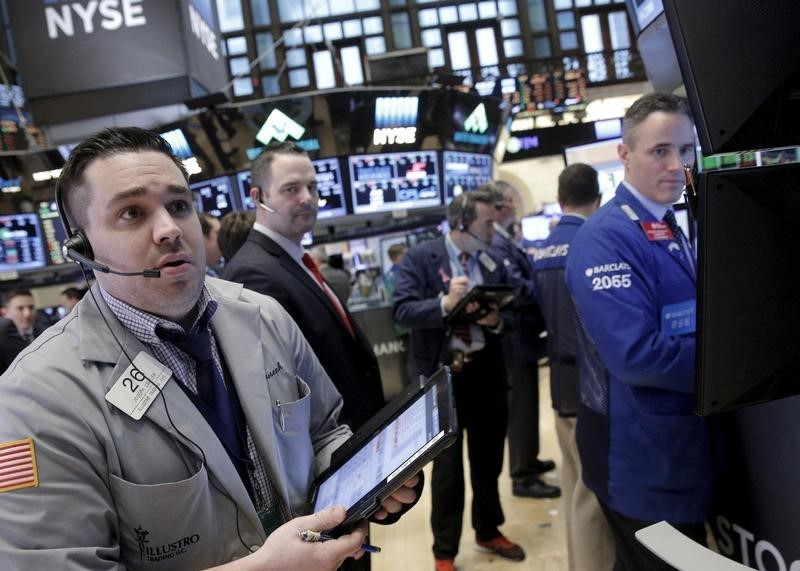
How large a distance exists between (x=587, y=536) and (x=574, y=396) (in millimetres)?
620

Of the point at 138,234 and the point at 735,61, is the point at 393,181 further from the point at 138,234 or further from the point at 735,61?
the point at 735,61

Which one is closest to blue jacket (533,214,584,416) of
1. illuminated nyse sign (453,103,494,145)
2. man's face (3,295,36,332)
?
man's face (3,295,36,332)

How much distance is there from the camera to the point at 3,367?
9.21ft

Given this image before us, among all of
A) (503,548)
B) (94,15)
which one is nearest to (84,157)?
(503,548)

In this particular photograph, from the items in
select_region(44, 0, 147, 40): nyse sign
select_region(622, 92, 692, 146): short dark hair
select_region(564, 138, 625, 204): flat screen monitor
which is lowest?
select_region(622, 92, 692, 146): short dark hair

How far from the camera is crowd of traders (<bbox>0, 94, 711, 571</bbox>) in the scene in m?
1.05

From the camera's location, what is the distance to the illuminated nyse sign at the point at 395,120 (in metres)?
7.02

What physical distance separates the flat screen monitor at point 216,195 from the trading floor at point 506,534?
13.4ft

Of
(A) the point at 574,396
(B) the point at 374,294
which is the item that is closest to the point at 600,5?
(B) the point at 374,294

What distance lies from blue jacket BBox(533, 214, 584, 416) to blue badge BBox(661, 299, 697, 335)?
89 centimetres

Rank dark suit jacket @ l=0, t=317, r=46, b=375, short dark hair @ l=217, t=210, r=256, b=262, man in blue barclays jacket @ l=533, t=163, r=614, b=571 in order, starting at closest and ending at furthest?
man in blue barclays jacket @ l=533, t=163, r=614, b=571 < dark suit jacket @ l=0, t=317, r=46, b=375 < short dark hair @ l=217, t=210, r=256, b=262

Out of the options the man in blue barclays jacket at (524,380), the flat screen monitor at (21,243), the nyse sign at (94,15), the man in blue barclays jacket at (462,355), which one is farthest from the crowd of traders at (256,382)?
the flat screen monitor at (21,243)

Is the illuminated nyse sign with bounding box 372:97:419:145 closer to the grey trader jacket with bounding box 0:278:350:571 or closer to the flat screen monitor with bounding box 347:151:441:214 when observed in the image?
the flat screen monitor with bounding box 347:151:441:214

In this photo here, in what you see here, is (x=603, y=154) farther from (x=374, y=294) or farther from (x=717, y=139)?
(x=374, y=294)
